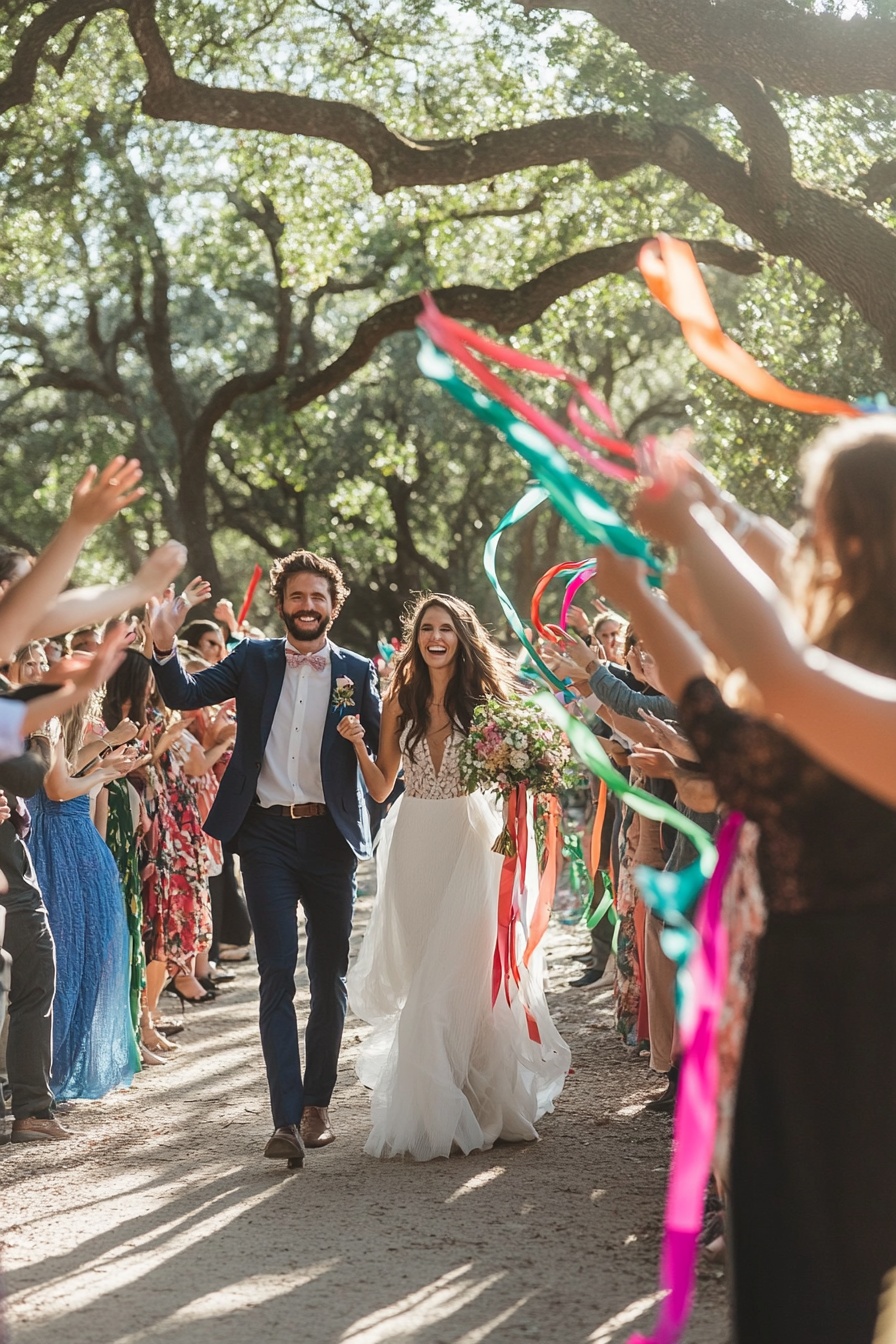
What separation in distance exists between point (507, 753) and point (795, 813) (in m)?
4.28

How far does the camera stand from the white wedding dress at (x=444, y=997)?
6.55 m

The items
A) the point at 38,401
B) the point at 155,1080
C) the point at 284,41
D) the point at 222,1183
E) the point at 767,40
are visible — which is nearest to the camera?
the point at 222,1183

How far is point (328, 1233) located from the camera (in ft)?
17.7

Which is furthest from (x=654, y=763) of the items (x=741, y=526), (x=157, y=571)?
(x=157, y=571)

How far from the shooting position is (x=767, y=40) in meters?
10.4

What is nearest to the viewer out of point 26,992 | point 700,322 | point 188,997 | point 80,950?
point 700,322

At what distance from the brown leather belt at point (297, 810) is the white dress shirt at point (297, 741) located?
2 centimetres

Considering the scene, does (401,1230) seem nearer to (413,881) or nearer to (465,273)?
(413,881)

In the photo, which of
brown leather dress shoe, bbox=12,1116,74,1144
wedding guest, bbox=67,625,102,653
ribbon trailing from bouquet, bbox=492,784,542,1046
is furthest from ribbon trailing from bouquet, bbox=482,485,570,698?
wedding guest, bbox=67,625,102,653

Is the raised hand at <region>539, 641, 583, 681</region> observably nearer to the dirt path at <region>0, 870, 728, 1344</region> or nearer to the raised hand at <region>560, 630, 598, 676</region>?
the raised hand at <region>560, 630, 598, 676</region>

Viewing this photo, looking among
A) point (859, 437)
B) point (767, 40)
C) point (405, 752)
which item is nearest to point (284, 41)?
point (767, 40)

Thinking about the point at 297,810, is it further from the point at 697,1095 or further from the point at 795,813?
the point at 795,813

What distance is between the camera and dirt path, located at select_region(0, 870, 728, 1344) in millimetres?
4551

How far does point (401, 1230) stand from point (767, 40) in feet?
27.7
